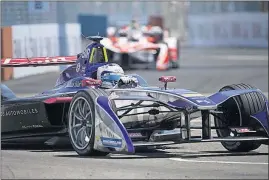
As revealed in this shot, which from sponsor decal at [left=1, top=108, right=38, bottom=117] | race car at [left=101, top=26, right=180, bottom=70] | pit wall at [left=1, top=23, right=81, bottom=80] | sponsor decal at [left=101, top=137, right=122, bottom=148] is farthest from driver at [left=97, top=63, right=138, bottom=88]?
race car at [left=101, top=26, right=180, bottom=70]

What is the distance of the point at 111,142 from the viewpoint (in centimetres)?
1003

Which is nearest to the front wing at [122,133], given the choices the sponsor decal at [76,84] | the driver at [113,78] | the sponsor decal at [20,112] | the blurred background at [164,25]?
the driver at [113,78]

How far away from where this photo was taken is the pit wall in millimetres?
22797

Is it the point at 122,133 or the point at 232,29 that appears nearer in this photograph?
the point at 122,133

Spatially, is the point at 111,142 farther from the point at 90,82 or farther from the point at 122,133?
the point at 90,82

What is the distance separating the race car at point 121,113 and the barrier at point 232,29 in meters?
44.2

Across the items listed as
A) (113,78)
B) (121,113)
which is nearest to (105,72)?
(113,78)

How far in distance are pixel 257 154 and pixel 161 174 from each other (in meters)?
2.08

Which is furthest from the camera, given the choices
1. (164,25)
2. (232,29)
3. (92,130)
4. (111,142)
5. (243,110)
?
(164,25)

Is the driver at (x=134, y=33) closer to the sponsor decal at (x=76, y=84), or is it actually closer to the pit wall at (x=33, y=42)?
the pit wall at (x=33, y=42)

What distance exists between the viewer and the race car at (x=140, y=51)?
100ft

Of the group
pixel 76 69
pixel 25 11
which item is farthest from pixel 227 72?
pixel 76 69

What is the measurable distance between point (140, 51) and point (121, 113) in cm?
2103

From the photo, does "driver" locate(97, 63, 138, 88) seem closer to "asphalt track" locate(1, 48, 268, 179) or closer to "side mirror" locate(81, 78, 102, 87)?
"side mirror" locate(81, 78, 102, 87)
